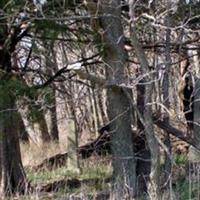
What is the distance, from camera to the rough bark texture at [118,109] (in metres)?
7.75

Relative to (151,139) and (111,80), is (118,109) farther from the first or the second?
(151,139)

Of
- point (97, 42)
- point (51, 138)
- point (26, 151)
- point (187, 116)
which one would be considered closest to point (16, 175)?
point (97, 42)

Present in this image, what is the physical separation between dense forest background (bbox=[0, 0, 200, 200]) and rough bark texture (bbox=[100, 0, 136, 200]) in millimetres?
15

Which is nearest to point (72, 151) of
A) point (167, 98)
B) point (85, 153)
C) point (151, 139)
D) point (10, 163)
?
point (85, 153)

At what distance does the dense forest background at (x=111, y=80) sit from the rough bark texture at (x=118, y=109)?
0.01m

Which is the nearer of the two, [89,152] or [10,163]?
[10,163]

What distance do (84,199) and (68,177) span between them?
3.89 m

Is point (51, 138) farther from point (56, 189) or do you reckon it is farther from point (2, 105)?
point (2, 105)

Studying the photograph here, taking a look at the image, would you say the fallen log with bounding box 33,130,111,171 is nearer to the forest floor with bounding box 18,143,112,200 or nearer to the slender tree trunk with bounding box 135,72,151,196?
the forest floor with bounding box 18,143,112,200

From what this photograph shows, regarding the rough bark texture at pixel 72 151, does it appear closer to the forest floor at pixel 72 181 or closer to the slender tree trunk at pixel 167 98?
the forest floor at pixel 72 181

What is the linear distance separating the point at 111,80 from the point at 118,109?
2.11 ft

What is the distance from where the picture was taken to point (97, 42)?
317 inches

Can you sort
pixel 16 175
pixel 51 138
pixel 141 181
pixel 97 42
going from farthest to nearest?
pixel 51 138 < pixel 16 175 < pixel 141 181 < pixel 97 42

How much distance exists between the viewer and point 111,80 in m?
7.84
